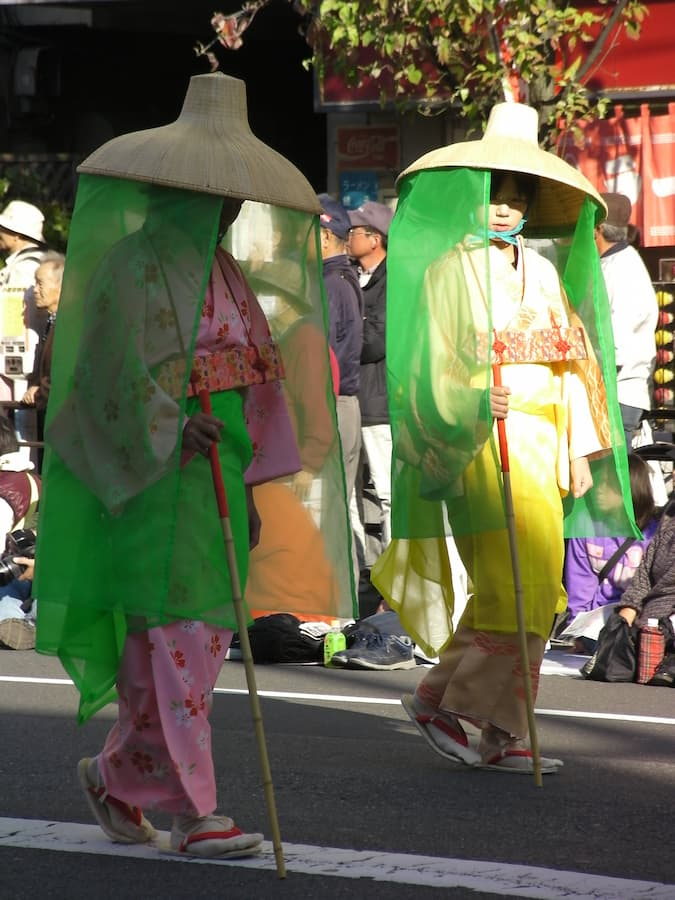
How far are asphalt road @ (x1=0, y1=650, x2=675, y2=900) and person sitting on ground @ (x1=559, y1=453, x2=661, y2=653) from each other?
1.36 m

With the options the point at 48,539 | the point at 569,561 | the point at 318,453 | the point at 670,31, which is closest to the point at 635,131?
the point at 670,31

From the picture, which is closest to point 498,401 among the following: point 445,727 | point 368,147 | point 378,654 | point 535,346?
point 535,346

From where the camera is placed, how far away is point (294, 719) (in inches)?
247

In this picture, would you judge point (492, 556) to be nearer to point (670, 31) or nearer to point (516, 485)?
point (516, 485)

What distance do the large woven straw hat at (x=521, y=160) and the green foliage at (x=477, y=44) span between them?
373cm

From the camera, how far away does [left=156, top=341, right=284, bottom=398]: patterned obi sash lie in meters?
4.13

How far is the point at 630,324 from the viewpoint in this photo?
9102 millimetres

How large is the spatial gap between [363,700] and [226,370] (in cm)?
281

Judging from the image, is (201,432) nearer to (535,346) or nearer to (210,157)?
(210,157)

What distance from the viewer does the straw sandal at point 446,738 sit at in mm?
5309

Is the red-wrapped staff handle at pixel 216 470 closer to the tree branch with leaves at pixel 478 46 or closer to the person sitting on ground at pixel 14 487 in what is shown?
the person sitting on ground at pixel 14 487

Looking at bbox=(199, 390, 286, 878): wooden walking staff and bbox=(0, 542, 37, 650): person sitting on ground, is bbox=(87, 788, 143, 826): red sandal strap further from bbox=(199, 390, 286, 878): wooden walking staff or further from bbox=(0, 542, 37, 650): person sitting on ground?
bbox=(0, 542, 37, 650): person sitting on ground

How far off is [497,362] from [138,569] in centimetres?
162

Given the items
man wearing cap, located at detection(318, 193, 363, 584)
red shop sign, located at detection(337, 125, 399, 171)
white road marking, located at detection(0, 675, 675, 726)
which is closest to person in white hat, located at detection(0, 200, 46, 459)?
man wearing cap, located at detection(318, 193, 363, 584)
